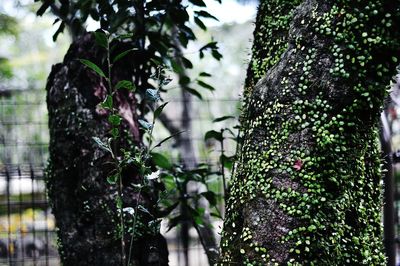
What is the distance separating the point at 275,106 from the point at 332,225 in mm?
437

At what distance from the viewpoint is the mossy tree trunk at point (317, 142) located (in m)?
1.65

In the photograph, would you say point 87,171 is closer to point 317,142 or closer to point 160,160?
point 160,160

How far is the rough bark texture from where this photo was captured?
2.23 m

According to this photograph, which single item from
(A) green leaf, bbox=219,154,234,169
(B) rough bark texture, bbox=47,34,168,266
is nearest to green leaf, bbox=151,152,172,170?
(B) rough bark texture, bbox=47,34,168,266

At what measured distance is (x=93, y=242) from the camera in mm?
2252

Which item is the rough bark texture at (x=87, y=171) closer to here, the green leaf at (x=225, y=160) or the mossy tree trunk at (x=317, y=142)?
the green leaf at (x=225, y=160)

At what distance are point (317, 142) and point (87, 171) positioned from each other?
3.56ft

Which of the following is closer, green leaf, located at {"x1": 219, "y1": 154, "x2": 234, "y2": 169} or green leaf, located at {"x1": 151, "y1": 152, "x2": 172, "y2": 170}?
green leaf, located at {"x1": 151, "y1": 152, "x2": 172, "y2": 170}

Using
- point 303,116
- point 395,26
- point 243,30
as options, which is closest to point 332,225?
point 303,116

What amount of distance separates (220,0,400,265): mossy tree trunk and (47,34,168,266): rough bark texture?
0.58 meters

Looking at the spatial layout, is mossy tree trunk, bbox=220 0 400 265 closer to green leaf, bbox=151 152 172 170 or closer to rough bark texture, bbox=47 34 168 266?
rough bark texture, bbox=47 34 168 266

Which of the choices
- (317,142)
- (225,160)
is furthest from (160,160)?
(317,142)

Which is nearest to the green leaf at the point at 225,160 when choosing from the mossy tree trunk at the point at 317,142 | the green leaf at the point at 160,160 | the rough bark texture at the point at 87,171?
the green leaf at the point at 160,160

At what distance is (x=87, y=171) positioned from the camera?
231 centimetres
